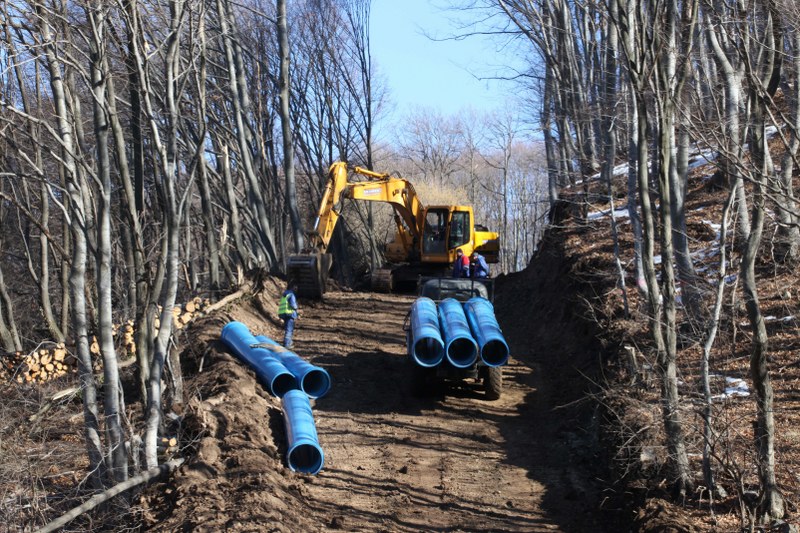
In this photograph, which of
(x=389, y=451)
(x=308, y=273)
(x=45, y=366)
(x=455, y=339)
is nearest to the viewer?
(x=389, y=451)

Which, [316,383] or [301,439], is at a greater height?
[316,383]

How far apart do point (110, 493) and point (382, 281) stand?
1706 cm

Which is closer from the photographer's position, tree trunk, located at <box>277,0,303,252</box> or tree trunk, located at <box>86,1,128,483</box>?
tree trunk, located at <box>86,1,128,483</box>

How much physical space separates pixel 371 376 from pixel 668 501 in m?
7.54

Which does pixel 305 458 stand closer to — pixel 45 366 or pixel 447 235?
pixel 45 366

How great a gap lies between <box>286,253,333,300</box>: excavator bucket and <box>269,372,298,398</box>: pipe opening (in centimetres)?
782

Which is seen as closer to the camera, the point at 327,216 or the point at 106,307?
the point at 106,307

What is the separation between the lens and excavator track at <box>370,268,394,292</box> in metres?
24.5

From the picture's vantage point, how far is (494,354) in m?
12.7

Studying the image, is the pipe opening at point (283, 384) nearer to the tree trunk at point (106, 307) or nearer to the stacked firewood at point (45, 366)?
the tree trunk at point (106, 307)

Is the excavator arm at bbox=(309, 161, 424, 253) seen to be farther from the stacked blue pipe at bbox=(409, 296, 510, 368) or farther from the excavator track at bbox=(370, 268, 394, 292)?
the stacked blue pipe at bbox=(409, 296, 510, 368)

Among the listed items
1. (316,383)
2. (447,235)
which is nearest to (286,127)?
(447,235)

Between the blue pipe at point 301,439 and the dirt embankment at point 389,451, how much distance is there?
0.21m

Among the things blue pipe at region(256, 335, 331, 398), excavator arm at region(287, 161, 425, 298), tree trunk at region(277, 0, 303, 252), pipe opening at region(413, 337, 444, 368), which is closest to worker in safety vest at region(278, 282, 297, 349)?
blue pipe at region(256, 335, 331, 398)
